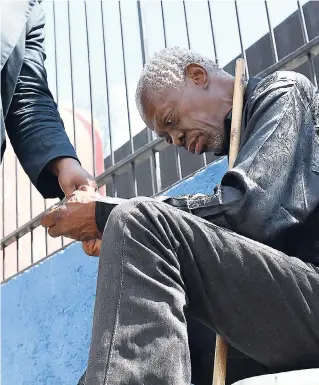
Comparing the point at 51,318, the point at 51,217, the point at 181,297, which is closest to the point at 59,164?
the point at 51,217

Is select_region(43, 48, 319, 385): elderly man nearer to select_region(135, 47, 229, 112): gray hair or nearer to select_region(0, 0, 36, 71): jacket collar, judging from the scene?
select_region(135, 47, 229, 112): gray hair

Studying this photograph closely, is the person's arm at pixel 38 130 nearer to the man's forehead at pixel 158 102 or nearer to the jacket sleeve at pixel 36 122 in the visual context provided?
the jacket sleeve at pixel 36 122

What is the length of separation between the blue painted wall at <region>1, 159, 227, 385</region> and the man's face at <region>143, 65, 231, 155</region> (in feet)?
3.94

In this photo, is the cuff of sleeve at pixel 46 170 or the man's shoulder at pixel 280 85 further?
the cuff of sleeve at pixel 46 170

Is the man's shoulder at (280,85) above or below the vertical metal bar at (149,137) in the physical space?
above

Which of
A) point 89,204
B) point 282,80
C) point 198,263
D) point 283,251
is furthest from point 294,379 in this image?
point 282,80

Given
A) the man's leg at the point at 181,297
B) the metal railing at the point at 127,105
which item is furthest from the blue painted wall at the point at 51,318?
the man's leg at the point at 181,297

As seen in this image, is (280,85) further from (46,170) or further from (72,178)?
(46,170)

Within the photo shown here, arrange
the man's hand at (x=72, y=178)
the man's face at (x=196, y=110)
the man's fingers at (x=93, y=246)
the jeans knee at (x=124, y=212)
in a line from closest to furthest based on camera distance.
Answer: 1. the jeans knee at (x=124, y=212)
2. the man's fingers at (x=93, y=246)
3. the man's face at (x=196, y=110)
4. the man's hand at (x=72, y=178)

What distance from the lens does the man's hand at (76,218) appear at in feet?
5.97

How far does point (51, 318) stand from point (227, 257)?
2.94 metres

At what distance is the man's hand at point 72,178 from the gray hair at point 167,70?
1.28 feet

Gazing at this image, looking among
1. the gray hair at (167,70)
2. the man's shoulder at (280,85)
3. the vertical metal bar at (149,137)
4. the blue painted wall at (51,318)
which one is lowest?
the blue painted wall at (51,318)

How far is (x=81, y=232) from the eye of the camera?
6.21 feet
